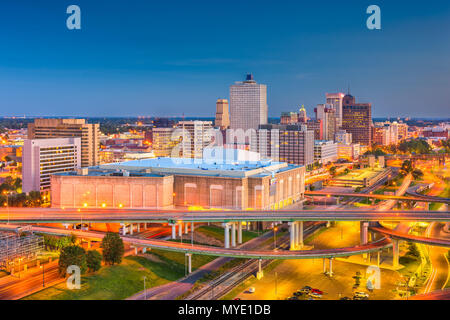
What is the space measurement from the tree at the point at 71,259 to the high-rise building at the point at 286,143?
10606 centimetres

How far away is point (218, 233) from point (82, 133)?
6811 centimetres

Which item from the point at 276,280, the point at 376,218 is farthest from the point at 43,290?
the point at 376,218

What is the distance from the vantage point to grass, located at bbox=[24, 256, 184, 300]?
145 feet

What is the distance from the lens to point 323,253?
189 feet

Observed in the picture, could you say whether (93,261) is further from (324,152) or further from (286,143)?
(324,152)

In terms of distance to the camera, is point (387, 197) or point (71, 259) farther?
point (387, 197)

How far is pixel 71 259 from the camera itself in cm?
4822

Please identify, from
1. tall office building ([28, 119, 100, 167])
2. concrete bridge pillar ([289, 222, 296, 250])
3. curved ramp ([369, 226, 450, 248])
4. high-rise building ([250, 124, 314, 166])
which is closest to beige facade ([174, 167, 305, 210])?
concrete bridge pillar ([289, 222, 296, 250])

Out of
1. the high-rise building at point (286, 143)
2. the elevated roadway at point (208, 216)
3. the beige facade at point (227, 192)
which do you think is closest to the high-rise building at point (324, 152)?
the high-rise building at point (286, 143)

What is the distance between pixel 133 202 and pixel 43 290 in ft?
109

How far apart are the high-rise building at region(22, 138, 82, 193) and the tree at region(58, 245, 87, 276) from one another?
53.3 meters

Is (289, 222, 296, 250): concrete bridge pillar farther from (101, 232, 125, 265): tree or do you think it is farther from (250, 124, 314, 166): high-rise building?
(250, 124, 314, 166): high-rise building

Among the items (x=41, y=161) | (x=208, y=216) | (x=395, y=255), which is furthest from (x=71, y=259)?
(x=41, y=161)
